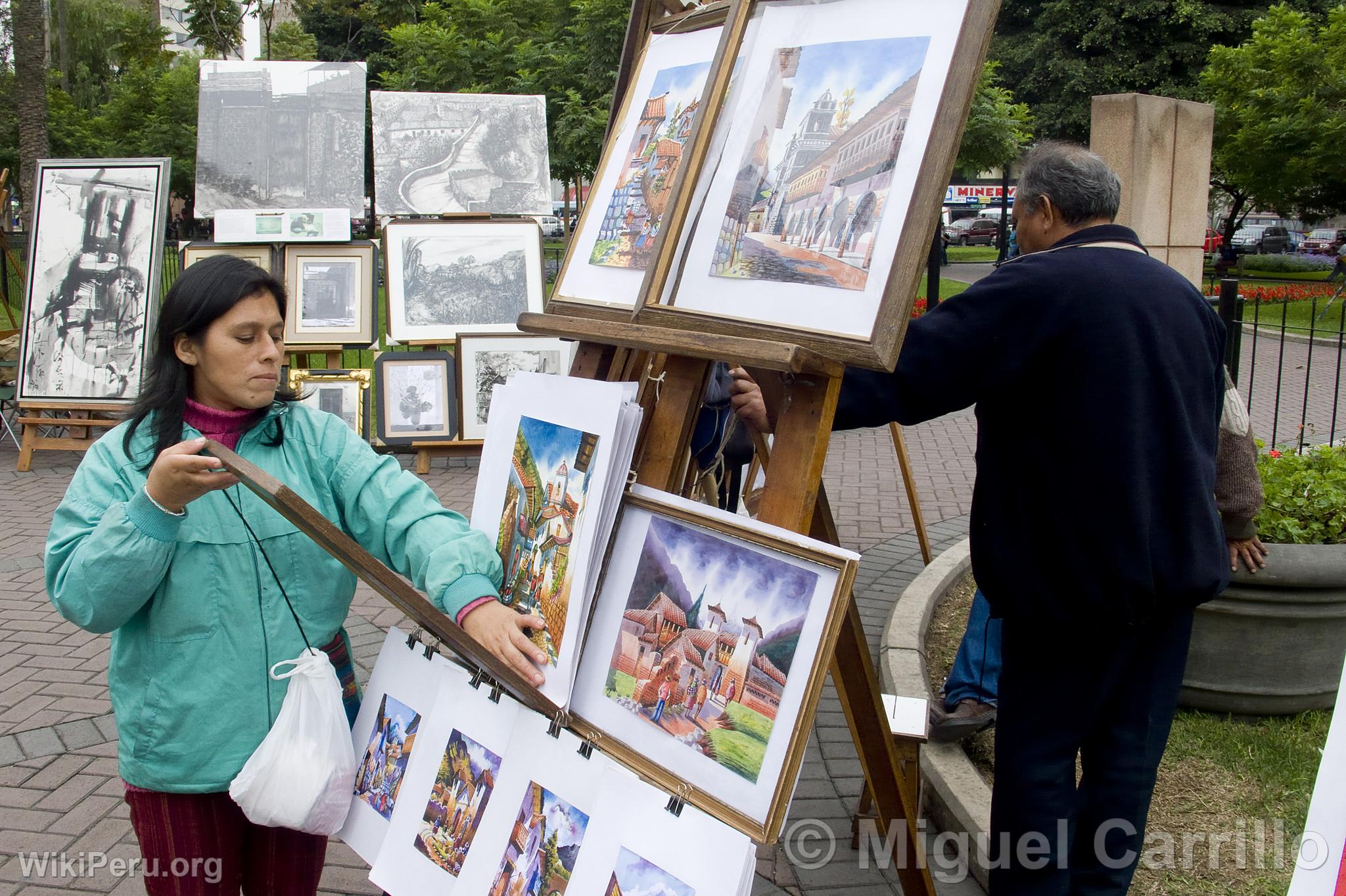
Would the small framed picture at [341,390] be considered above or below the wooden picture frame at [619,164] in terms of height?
below

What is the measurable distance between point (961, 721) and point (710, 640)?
219 cm

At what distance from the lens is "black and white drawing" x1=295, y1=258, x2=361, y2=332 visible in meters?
8.09

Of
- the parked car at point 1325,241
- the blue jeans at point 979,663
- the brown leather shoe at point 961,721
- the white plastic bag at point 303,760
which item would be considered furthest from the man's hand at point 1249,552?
the parked car at point 1325,241

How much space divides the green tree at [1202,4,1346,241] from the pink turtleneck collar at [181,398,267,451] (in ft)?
63.1

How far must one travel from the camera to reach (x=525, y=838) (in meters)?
1.77

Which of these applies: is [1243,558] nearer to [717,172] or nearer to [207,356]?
[717,172]

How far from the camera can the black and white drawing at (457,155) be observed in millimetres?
8094

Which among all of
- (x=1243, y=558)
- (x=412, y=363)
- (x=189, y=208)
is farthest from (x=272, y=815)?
(x=189, y=208)

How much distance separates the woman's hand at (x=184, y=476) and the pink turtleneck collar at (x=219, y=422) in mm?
255

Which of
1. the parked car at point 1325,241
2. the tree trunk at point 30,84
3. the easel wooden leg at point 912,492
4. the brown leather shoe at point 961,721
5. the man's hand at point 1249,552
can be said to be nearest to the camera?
the man's hand at point 1249,552

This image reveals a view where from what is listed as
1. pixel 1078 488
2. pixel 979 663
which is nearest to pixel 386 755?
pixel 1078 488

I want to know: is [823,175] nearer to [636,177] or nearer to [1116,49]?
[636,177]

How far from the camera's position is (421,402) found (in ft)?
26.7

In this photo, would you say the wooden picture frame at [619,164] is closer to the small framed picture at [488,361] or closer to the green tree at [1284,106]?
the small framed picture at [488,361]
